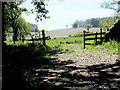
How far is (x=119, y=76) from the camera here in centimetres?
608

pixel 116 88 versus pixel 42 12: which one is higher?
pixel 42 12

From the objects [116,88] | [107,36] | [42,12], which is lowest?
[116,88]

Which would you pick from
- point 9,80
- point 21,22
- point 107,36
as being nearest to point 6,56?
point 9,80

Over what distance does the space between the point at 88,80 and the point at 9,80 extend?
2.79 m

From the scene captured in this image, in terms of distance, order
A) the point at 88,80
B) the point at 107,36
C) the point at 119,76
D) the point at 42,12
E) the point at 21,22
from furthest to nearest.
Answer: the point at 21,22
the point at 42,12
the point at 107,36
the point at 119,76
the point at 88,80

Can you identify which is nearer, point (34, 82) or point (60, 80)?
point (34, 82)

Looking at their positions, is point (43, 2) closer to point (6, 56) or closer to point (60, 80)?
point (6, 56)

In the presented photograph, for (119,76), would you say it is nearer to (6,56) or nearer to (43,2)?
(6,56)

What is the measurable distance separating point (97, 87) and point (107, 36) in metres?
13.4

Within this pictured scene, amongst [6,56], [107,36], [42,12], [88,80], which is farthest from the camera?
[42,12]

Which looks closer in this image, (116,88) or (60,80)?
(116,88)

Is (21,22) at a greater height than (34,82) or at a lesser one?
greater

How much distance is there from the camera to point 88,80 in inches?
225

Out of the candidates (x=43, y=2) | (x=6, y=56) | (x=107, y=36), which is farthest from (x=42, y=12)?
(x=6, y=56)
